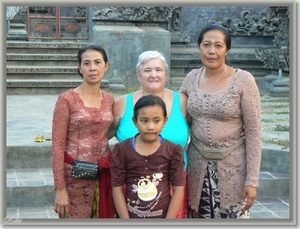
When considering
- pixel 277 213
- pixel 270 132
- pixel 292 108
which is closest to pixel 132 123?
pixel 292 108

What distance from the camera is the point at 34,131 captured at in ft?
22.6

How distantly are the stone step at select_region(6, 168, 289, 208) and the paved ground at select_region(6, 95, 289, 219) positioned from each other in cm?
2

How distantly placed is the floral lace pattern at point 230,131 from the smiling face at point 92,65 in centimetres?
54

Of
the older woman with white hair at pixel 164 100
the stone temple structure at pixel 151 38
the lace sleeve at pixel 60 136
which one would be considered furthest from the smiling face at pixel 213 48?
the stone temple structure at pixel 151 38

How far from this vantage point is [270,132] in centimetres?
716

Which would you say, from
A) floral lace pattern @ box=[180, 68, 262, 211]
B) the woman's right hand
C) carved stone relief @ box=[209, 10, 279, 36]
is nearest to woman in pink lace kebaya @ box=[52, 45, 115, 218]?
the woman's right hand

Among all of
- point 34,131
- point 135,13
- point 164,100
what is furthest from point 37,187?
point 135,13

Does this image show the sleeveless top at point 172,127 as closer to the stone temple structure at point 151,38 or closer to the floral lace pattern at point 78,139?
the floral lace pattern at point 78,139

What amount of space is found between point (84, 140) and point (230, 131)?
821 mm

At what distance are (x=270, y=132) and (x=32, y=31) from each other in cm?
714

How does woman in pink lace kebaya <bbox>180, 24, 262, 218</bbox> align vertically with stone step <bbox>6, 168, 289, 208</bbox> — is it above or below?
above

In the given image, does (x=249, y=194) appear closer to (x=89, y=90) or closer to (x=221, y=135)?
(x=221, y=135)

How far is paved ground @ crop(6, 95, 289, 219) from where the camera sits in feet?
17.7

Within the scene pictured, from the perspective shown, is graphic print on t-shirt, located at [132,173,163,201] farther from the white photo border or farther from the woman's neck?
the woman's neck
